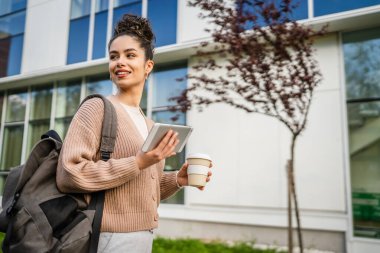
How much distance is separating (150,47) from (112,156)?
63 cm

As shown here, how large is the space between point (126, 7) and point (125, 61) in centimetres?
774

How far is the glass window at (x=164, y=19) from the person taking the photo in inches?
314

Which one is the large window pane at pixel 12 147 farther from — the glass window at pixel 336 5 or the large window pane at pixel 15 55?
the glass window at pixel 336 5

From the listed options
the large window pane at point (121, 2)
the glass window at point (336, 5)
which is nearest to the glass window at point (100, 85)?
the large window pane at point (121, 2)

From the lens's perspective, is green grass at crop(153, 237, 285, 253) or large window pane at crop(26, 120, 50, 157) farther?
large window pane at crop(26, 120, 50, 157)

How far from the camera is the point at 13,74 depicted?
10.4 meters

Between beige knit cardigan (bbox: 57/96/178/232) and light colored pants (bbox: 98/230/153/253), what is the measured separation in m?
0.02

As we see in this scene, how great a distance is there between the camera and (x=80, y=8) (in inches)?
380

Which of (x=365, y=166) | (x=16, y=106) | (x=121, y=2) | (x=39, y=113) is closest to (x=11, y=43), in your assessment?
(x=16, y=106)

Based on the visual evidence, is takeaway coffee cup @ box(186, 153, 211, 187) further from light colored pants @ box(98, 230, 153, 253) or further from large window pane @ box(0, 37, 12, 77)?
large window pane @ box(0, 37, 12, 77)

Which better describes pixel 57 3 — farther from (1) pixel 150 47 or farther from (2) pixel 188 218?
(1) pixel 150 47

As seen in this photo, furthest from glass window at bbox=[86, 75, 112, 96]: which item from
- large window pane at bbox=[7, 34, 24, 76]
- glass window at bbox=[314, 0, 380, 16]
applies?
glass window at bbox=[314, 0, 380, 16]

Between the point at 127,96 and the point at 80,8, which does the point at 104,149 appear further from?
the point at 80,8

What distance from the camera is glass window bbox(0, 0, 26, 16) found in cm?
1062
